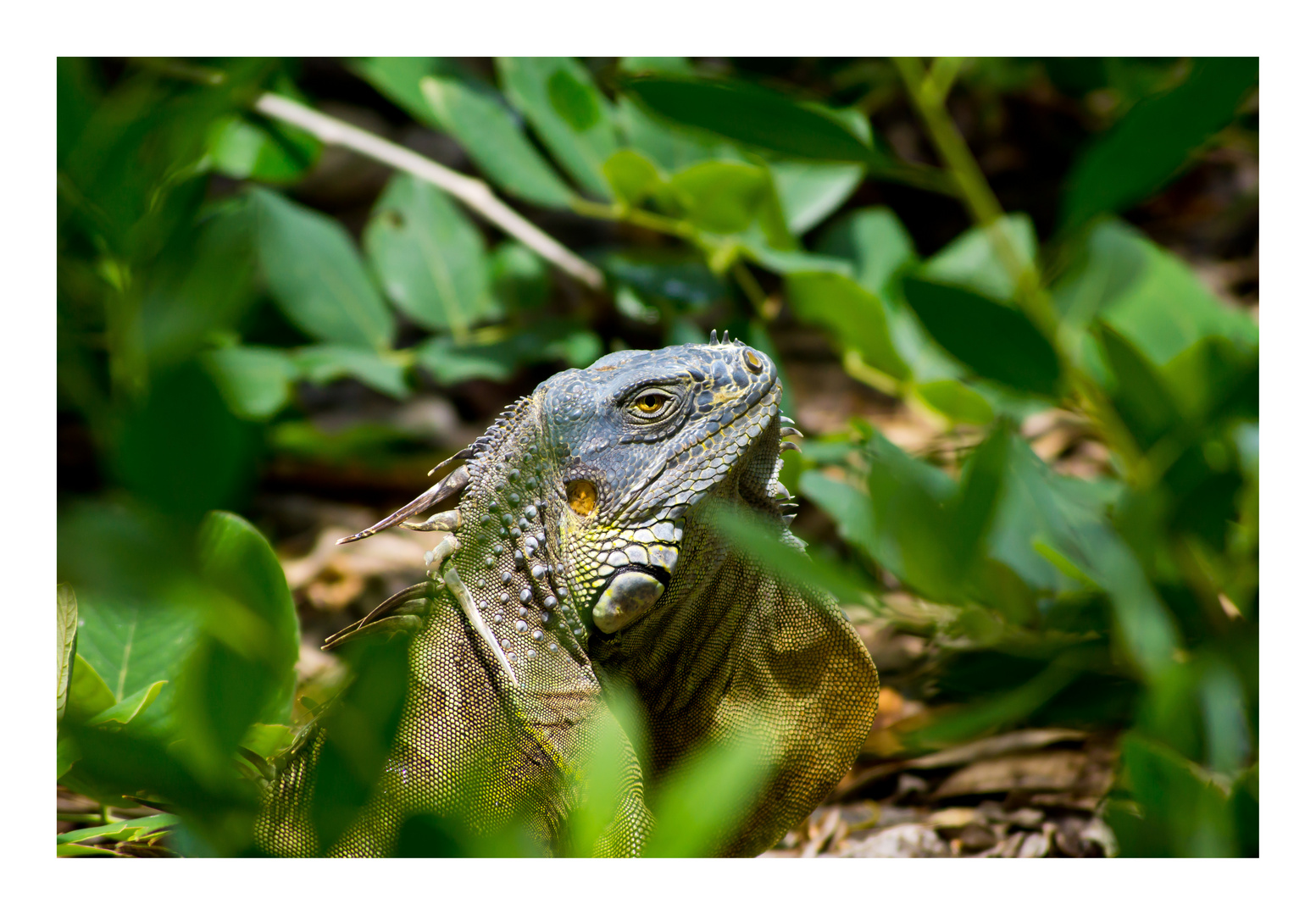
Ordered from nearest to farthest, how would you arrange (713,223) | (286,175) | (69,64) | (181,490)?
(181,490), (69,64), (713,223), (286,175)

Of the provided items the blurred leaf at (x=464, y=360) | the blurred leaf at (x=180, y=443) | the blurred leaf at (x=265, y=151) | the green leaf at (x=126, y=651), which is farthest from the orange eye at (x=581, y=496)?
the blurred leaf at (x=265, y=151)

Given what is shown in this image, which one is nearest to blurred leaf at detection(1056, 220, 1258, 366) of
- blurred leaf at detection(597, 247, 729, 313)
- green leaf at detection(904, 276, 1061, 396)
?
blurred leaf at detection(597, 247, 729, 313)

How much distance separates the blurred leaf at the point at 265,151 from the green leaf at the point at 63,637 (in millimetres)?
1300

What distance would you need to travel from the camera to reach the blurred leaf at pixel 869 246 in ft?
6.86

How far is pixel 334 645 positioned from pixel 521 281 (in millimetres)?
1276

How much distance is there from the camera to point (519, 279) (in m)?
2.22

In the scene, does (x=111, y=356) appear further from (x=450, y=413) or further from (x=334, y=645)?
(x=450, y=413)

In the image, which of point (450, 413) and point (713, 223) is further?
point (450, 413)

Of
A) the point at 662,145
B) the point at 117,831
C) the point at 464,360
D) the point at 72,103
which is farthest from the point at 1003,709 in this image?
the point at 464,360

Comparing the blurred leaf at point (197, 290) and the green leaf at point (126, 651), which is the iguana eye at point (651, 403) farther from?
the blurred leaf at point (197, 290)

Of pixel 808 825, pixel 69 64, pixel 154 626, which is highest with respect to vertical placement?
pixel 69 64

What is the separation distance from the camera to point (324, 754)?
0.38 meters

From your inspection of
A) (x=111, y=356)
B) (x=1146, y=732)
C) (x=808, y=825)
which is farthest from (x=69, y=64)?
(x=808, y=825)

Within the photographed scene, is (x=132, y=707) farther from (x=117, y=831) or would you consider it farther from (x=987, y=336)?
(x=987, y=336)
